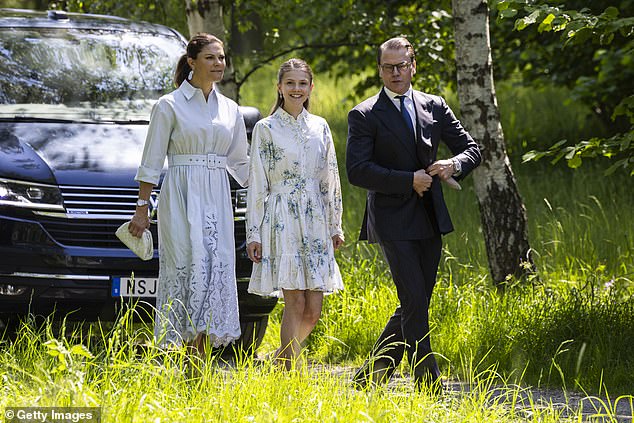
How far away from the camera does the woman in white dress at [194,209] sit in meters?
5.49

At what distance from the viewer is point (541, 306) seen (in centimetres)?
683

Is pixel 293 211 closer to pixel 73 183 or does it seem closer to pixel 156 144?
pixel 156 144

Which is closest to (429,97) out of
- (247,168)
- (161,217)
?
(247,168)

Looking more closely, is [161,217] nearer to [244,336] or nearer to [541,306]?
[244,336]

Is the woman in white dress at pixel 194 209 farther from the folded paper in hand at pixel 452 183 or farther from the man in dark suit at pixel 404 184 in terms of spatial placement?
the folded paper in hand at pixel 452 183

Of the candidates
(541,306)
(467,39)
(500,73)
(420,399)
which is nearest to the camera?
(420,399)

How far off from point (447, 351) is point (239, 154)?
6.17 feet

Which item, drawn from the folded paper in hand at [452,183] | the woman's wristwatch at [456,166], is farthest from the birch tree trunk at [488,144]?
the folded paper in hand at [452,183]

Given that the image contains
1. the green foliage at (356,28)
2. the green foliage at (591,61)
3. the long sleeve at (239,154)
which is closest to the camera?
the long sleeve at (239,154)

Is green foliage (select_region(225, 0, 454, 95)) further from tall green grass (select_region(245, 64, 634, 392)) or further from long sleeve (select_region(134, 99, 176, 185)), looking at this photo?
long sleeve (select_region(134, 99, 176, 185))

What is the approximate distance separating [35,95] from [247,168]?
6.50 ft

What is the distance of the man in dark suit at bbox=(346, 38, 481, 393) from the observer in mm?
5574

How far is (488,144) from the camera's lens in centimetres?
751

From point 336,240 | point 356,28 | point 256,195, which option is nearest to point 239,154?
point 256,195
